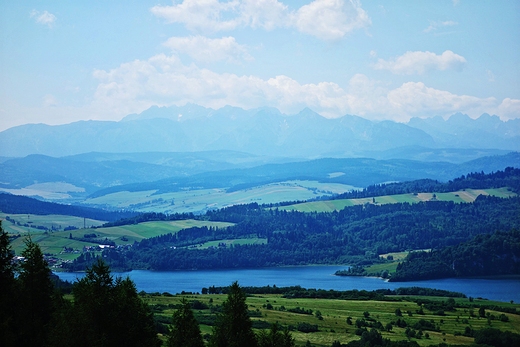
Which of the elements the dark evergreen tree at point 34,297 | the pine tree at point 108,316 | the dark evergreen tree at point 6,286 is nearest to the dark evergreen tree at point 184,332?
the pine tree at point 108,316

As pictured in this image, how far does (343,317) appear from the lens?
7875 cm

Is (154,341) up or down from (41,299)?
down

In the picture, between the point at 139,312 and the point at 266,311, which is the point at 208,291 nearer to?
the point at 266,311

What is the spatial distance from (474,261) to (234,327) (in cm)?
13082

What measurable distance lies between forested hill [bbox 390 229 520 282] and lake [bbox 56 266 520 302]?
5.02m

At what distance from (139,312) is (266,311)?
45445 millimetres

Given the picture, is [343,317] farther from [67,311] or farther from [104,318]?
[67,311]

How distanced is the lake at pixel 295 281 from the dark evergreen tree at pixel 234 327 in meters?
88.7

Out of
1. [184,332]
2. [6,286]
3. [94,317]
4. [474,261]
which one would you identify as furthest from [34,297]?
[474,261]

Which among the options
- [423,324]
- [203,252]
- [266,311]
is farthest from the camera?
[203,252]

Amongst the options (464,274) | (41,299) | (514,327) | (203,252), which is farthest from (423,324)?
(203,252)

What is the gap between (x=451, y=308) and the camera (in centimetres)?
8781

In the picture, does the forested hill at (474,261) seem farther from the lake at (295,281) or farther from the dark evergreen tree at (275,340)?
the dark evergreen tree at (275,340)

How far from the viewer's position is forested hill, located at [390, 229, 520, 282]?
15225 centimetres
